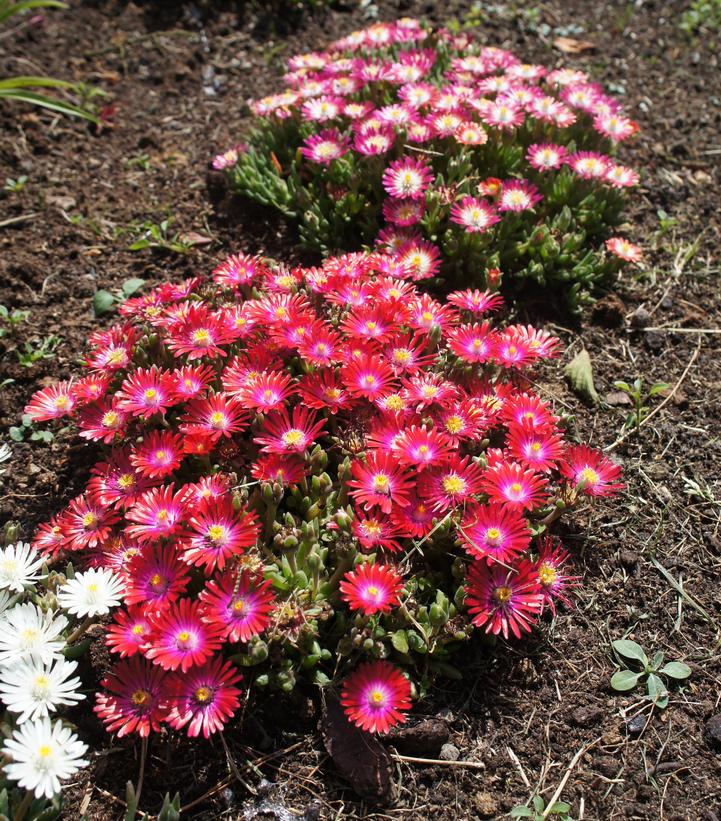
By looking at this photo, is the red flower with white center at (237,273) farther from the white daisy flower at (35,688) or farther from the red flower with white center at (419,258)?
the white daisy flower at (35,688)

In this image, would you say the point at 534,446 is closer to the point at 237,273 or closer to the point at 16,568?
the point at 237,273

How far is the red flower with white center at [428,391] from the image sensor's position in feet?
9.11

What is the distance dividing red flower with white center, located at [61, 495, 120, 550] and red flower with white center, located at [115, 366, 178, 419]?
1.19 ft

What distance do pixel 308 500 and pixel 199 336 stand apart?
31.1 inches

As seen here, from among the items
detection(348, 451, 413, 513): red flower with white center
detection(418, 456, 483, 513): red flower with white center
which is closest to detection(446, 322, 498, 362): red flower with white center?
detection(418, 456, 483, 513): red flower with white center

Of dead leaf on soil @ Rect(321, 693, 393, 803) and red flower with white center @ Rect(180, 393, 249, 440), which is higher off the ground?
red flower with white center @ Rect(180, 393, 249, 440)

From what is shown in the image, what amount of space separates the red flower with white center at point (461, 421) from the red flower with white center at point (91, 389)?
4.20 ft

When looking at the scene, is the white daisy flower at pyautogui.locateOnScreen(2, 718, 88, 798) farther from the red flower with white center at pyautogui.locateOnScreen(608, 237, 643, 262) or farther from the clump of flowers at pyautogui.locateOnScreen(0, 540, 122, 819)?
the red flower with white center at pyautogui.locateOnScreen(608, 237, 643, 262)

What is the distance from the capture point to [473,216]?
11.7 feet

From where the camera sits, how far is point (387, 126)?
388cm

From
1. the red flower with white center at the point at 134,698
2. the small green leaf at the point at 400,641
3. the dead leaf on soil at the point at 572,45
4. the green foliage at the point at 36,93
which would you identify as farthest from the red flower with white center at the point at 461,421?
the dead leaf on soil at the point at 572,45

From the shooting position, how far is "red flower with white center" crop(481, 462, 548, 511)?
2535 mm

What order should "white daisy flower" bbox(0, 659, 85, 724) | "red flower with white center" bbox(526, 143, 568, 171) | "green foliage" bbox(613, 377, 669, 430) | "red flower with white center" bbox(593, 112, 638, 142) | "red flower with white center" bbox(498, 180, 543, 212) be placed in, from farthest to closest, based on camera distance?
1. "red flower with white center" bbox(593, 112, 638, 142)
2. "red flower with white center" bbox(526, 143, 568, 171)
3. "red flower with white center" bbox(498, 180, 543, 212)
4. "green foliage" bbox(613, 377, 669, 430)
5. "white daisy flower" bbox(0, 659, 85, 724)

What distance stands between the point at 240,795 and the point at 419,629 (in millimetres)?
728
